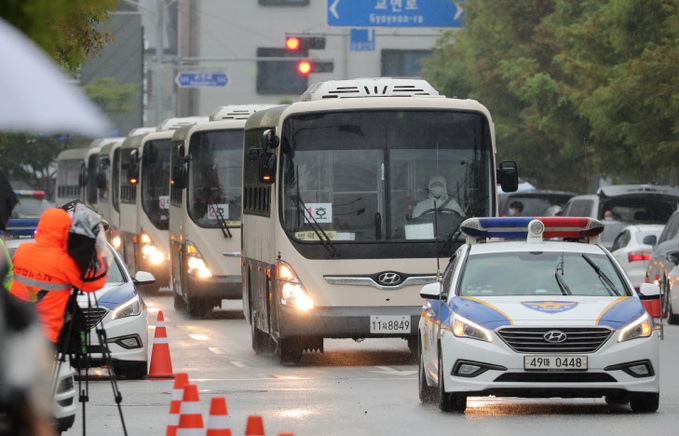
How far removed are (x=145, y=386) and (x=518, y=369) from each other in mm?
→ 4677

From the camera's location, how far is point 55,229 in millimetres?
9508

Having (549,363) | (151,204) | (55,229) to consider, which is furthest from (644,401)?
(151,204)

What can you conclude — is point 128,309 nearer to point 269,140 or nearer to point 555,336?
point 269,140

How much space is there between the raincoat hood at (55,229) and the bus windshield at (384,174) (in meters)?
7.65

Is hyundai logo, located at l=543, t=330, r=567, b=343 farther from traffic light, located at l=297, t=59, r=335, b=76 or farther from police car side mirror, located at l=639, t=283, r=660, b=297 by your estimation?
traffic light, located at l=297, t=59, r=335, b=76

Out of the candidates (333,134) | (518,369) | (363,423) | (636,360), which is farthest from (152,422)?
(333,134)

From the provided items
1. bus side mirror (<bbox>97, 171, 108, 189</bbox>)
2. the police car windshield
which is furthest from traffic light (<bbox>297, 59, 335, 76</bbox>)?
the police car windshield

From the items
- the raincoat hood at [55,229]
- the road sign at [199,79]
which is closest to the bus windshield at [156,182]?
the road sign at [199,79]

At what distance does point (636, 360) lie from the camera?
12086 mm

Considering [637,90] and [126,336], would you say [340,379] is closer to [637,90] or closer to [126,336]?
[126,336]

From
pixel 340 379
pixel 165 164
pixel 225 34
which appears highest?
pixel 225 34

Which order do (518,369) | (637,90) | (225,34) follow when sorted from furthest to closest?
(225,34) < (637,90) < (518,369)

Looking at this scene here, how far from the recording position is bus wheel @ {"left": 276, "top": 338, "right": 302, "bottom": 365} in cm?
1716

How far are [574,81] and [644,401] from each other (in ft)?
100
